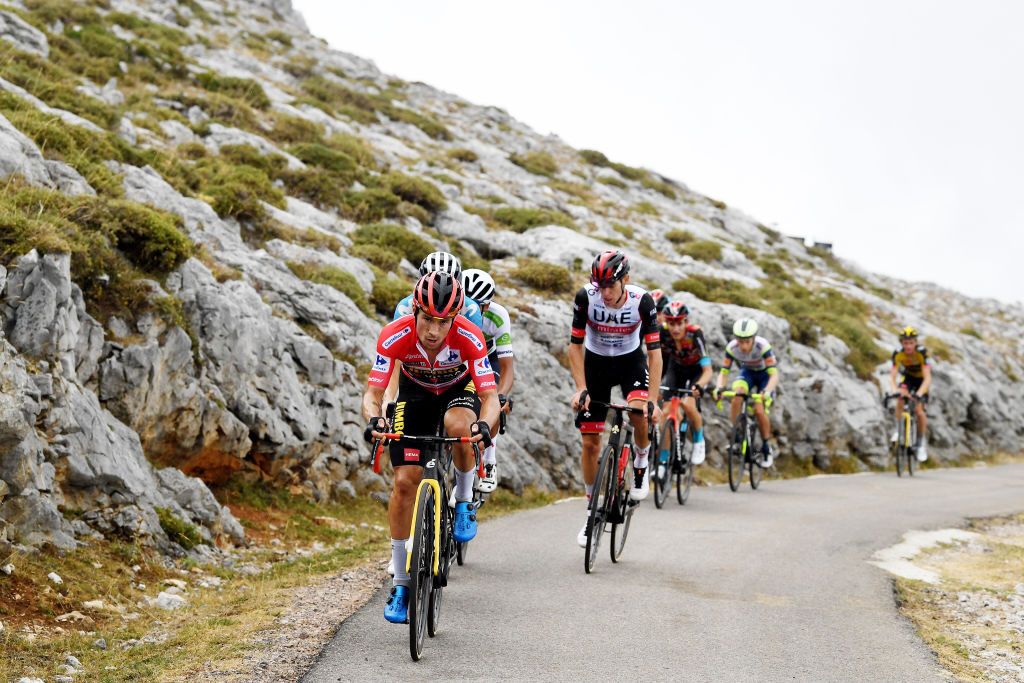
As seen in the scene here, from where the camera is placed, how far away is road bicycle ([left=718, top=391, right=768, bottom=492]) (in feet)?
47.6

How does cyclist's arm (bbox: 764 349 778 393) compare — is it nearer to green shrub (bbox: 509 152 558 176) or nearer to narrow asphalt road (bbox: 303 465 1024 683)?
narrow asphalt road (bbox: 303 465 1024 683)

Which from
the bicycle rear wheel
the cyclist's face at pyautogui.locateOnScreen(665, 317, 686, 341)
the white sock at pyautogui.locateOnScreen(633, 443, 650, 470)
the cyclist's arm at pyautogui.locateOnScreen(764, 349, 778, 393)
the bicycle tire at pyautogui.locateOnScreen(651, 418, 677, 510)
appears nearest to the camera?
the white sock at pyautogui.locateOnScreen(633, 443, 650, 470)

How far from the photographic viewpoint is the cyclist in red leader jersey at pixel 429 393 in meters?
5.79

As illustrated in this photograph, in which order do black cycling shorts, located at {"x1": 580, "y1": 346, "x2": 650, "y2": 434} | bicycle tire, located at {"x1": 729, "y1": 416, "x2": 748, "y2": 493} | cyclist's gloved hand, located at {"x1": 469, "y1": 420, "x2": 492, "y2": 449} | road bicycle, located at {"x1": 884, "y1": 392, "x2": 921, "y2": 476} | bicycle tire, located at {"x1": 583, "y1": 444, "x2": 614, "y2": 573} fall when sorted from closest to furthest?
1. cyclist's gloved hand, located at {"x1": 469, "y1": 420, "x2": 492, "y2": 449}
2. bicycle tire, located at {"x1": 583, "y1": 444, "x2": 614, "y2": 573}
3. black cycling shorts, located at {"x1": 580, "y1": 346, "x2": 650, "y2": 434}
4. bicycle tire, located at {"x1": 729, "y1": 416, "x2": 748, "y2": 493}
5. road bicycle, located at {"x1": 884, "y1": 392, "x2": 921, "y2": 476}

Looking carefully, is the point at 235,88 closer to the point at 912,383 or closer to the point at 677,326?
the point at 677,326

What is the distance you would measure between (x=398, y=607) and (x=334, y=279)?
9.94m

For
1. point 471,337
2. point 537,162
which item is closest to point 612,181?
point 537,162

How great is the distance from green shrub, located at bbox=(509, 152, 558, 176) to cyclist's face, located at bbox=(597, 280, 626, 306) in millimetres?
31664

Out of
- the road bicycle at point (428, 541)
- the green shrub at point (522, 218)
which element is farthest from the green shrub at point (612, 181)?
the road bicycle at point (428, 541)

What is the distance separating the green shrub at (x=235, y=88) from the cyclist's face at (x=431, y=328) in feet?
83.4

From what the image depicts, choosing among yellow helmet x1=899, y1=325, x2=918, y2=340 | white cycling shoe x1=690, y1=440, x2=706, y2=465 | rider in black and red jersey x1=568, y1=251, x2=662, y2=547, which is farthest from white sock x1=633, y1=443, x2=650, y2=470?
yellow helmet x1=899, y1=325, x2=918, y2=340

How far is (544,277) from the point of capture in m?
20.9

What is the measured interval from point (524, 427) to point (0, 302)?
9.00 meters

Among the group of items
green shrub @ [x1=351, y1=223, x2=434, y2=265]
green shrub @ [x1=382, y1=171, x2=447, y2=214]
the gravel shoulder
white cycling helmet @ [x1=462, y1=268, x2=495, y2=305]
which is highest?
green shrub @ [x1=382, y1=171, x2=447, y2=214]
